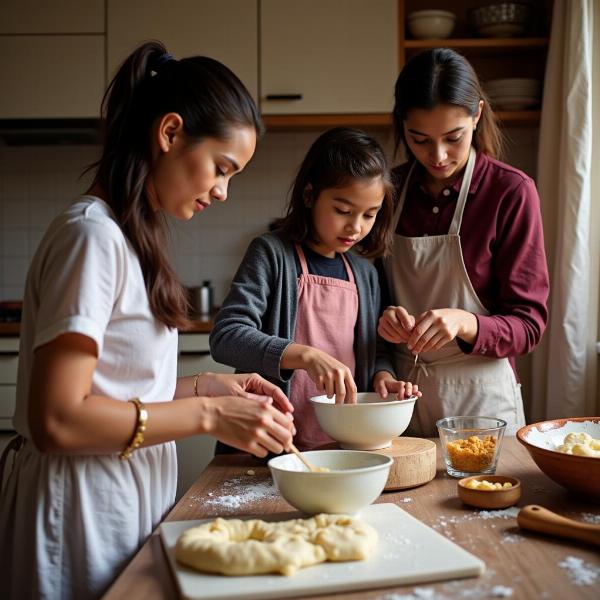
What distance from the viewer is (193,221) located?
11.0 ft

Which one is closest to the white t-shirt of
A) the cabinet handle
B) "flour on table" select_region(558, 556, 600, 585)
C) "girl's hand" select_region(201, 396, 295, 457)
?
"girl's hand" select_region(201, 396, 295, 457)

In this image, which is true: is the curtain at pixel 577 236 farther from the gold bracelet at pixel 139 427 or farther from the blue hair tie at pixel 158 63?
the gold bracelet at pixel 139 427

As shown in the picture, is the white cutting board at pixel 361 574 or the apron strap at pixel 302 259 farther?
the apron strap at pixel 302 259

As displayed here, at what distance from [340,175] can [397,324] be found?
32 cm

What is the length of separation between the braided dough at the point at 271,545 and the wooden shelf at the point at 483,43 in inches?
95.9

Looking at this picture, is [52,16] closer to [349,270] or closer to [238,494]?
[349,270]

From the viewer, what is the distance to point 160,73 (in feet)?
3.72

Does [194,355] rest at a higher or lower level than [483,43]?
lower

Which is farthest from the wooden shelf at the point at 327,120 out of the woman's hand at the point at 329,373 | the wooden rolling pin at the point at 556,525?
the wooden rolling pin at the point at 556,525

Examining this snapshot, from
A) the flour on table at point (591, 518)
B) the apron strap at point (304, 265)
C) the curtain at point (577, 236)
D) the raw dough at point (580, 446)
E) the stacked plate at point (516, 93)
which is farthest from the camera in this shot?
the stacked plate at point (516, 93)

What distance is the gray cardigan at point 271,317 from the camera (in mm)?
1465

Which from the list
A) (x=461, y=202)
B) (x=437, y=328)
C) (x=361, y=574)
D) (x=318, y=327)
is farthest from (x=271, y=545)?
(x=461, y=202)

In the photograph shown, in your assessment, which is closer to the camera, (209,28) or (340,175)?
(340,175)

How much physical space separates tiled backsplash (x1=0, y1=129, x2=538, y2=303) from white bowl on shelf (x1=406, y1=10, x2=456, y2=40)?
Answer: 65 centimetres
